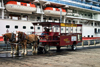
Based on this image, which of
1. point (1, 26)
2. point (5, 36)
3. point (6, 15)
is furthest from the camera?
point (6, 15)

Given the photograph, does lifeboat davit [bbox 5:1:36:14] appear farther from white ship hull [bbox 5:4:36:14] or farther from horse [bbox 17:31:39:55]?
horse [bbox 17:31:39:55]

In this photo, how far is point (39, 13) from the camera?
3073cm

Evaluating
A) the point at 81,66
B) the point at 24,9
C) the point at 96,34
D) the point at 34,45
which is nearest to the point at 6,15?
the point at 24,9

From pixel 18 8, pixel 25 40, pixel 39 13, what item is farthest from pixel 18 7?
pixel 25 40

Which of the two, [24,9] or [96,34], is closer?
[24,9]

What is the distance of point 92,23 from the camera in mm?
49500

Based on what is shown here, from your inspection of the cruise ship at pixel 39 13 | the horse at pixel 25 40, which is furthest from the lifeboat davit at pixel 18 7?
the horse at pixel 25 40

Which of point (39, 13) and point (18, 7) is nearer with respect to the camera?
point (18, 7)

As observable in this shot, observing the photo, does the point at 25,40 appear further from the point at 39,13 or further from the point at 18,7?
the point at 39,13

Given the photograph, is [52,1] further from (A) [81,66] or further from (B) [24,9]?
(A) [81,66]

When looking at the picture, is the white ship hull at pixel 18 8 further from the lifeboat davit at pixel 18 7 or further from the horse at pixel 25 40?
the horse at pixel 25 40

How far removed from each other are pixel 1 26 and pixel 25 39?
548 inches

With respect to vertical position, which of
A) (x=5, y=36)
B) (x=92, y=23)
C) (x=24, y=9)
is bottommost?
(x=92, y=23)

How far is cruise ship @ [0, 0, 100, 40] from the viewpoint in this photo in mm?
25703
